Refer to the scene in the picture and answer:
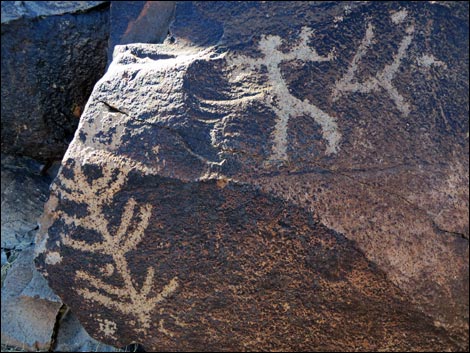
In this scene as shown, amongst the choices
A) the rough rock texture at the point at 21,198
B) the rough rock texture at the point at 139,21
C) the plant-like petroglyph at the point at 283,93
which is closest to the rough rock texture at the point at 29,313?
the rough rock texture at the point at 21,198

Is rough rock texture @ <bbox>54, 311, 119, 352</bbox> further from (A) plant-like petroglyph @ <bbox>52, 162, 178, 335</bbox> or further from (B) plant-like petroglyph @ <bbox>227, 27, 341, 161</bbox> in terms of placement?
(B) plant-like petroglyph @ <bbox>227, 27, 341, 161</bbox>

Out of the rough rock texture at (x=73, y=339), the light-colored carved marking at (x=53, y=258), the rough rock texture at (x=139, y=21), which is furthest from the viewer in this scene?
the rough rock texture at (x=73, y=339)

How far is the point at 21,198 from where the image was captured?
Answer: 198 cm

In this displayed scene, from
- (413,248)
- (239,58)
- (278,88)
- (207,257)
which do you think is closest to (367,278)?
(413,248)

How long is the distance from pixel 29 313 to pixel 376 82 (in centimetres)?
115

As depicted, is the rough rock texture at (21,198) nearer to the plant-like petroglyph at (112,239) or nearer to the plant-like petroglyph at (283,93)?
the plant-like petroglyph at (112,239)

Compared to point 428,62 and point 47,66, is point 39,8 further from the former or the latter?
point 428,62

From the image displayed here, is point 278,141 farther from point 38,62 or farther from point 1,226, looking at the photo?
point 1,226

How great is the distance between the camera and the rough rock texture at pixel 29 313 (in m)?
1.75

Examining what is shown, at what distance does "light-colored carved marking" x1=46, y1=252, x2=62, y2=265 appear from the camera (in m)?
1.43

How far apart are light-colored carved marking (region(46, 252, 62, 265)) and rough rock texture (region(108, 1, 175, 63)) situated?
531 millimetres

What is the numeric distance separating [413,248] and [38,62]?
1.22 meters

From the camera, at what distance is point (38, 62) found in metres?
1.87

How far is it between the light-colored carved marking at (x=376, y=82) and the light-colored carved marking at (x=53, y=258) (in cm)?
71
